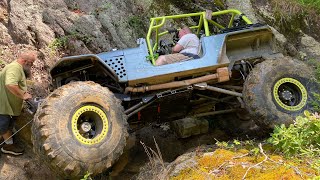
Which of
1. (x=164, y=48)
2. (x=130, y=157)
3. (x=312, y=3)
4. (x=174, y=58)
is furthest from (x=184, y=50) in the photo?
(x=312, y=3)

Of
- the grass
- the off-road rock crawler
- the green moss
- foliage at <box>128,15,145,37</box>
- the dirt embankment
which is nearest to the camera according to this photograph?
the green moss

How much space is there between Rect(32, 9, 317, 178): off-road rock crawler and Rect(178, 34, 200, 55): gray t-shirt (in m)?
0.14

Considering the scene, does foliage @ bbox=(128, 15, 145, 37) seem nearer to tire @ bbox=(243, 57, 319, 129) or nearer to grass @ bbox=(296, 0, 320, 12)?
tire @ bbox=(243, 57, 319, 129)

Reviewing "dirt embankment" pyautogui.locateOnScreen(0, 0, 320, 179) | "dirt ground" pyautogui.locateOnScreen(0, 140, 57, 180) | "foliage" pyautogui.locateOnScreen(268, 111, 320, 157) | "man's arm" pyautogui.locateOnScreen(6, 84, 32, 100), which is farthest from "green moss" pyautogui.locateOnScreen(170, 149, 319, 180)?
"dirt embankment" pyautogui.locateOnScreen(0, 0, 320, 179)

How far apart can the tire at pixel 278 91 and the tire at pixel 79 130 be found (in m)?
1.88

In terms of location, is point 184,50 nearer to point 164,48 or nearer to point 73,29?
point 164,48

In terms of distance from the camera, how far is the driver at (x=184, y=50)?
231 inches

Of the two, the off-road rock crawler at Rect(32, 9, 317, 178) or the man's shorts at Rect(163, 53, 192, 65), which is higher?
the man's shorts at Rect(163, 53, 192, 65)

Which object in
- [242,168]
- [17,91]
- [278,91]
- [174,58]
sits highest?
[174,58]

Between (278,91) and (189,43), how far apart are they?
1.48 meters

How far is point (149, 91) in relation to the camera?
5.74m

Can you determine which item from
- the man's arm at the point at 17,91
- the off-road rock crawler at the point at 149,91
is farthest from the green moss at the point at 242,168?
the man's arm at the point at 17,91

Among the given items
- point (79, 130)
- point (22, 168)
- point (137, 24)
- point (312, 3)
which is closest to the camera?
point (79, 130)

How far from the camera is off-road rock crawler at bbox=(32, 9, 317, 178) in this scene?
4.86 metres
